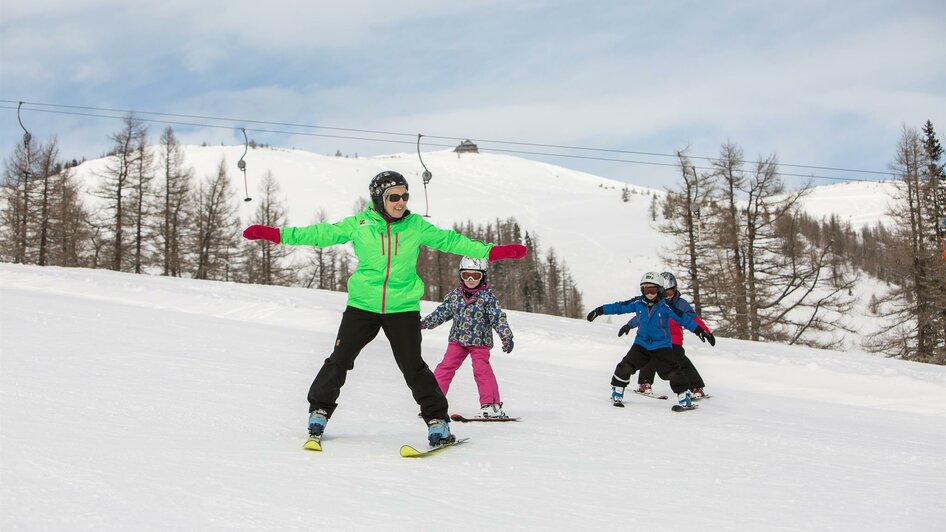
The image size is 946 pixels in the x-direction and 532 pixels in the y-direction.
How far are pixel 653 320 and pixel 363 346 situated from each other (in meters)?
4.97

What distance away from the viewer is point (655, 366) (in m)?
8.76

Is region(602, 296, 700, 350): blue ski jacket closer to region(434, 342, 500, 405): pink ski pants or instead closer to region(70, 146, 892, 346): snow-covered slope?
region(434, 342, 500, 405): pink ski pants

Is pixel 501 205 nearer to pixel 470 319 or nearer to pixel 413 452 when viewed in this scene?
pixel 470 319

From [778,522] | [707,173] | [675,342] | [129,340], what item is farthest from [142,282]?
[707,173]

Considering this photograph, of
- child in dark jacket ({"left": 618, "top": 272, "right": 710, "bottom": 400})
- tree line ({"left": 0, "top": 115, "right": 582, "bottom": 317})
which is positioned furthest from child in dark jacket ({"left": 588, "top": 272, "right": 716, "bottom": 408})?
tree line ({"left": 0, "top": 115, "right": 582, "bottom": 317})

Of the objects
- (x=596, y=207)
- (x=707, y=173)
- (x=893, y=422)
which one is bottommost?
(x=893, y=422)

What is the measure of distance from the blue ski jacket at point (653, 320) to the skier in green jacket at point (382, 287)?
4.31 meters

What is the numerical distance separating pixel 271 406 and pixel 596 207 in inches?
6839

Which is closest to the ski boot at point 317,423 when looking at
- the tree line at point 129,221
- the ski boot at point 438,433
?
the ski boot at point 438,433

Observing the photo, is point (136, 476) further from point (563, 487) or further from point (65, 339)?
point (65, 339)

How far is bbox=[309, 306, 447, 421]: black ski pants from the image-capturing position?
4.66 m

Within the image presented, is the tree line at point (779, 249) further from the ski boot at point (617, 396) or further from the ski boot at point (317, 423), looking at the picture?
the ski boot at point (317, 423)

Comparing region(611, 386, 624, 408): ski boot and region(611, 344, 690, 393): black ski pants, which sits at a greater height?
region(611, 344, 690, 393): black ski pants

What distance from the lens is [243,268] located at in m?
51.2
